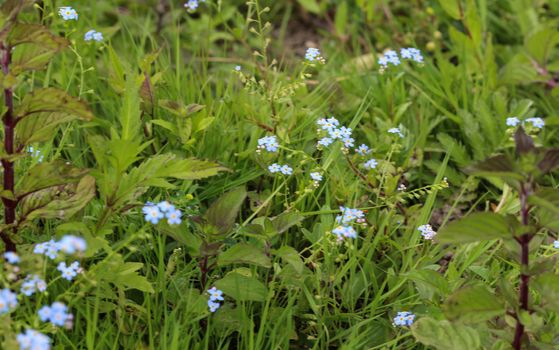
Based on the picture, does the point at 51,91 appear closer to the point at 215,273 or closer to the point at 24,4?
the point at 24,4

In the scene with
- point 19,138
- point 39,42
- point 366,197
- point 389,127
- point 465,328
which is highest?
point 39,42

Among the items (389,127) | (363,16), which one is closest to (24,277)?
(389,127)

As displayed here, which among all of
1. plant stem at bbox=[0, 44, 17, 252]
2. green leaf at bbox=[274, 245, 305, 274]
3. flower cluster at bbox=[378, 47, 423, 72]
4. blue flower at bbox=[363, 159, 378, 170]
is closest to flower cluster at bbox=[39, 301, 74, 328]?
plant stem at bbox=[0, 44, 17, 252]

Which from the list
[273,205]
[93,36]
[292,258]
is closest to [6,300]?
[292,258]

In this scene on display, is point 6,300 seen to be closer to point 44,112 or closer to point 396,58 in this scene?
point 44,112

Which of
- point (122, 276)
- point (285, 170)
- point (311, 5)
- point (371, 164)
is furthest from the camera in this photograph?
point (311, 5)

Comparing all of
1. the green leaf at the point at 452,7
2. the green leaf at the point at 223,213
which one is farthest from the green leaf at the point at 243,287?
the green leaf at the point at 452,7
